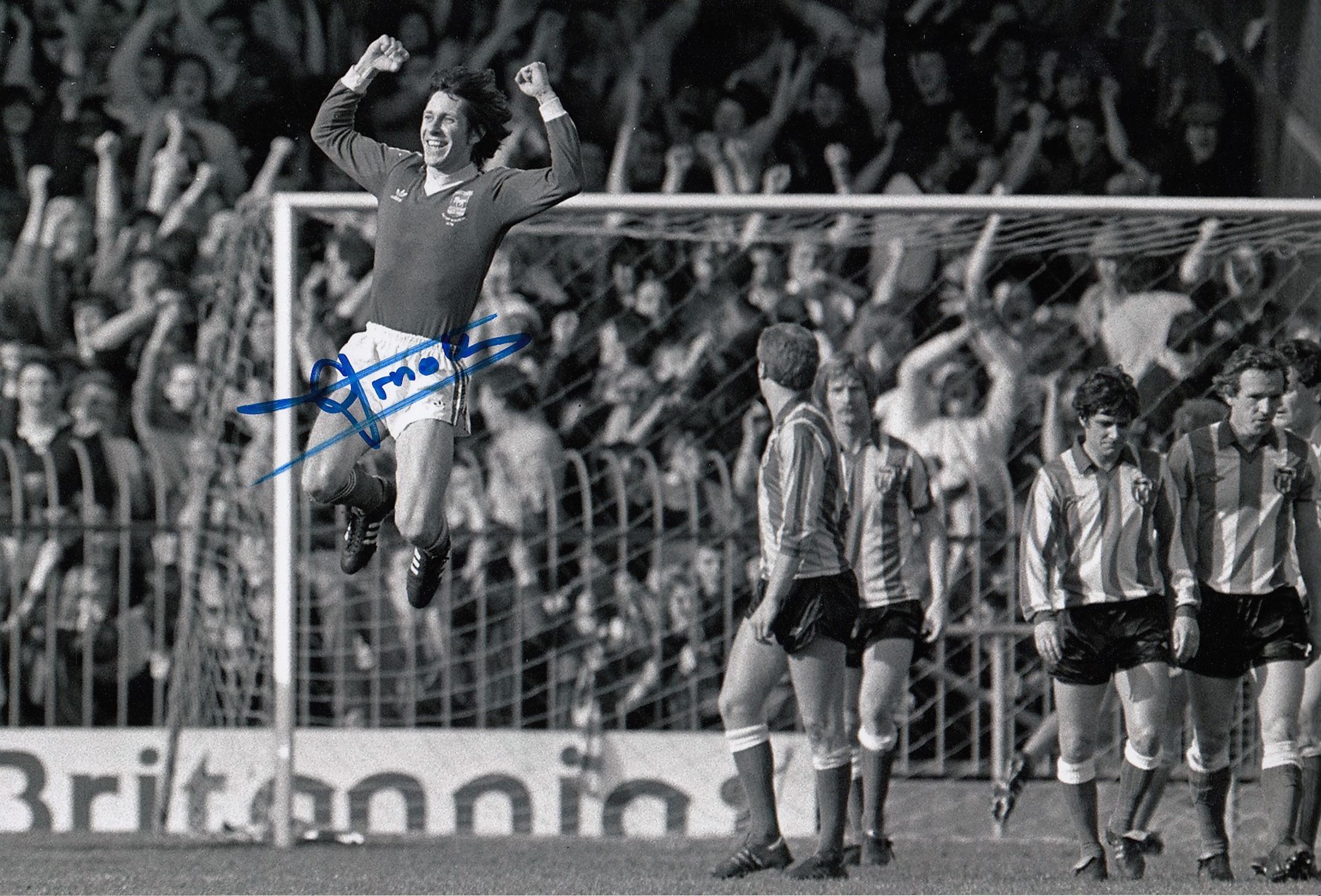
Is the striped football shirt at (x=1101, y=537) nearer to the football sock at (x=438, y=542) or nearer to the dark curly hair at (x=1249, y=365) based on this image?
the dark curly hair at (x=1249, y=365)

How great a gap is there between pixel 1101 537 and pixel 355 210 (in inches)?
150

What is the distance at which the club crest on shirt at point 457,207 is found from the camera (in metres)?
6.74

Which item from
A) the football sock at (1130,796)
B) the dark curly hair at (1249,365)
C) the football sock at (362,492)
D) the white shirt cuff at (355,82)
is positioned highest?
the white shirt cuff at (355,82)

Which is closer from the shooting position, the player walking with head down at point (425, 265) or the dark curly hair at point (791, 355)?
the player walking with head down at point (425, 265)

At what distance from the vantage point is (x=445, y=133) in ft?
22.3

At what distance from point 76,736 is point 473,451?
236cm

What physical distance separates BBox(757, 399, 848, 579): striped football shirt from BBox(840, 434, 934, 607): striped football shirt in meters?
0.69

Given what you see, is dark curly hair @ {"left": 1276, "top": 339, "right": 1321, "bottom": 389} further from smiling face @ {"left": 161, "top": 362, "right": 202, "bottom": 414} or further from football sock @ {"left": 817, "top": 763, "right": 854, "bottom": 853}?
smiling face @ {"left": 161, "top": 362, "right": 202, "bottom": 414}

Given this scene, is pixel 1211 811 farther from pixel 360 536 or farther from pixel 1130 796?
pixel 360 536

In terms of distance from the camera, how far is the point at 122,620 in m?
10.3

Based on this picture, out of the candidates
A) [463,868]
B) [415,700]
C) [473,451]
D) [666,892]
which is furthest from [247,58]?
[666,892]

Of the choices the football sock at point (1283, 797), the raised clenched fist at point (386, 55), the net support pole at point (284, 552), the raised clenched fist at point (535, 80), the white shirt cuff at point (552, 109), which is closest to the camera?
the raised clenched fist at point (535, 80)

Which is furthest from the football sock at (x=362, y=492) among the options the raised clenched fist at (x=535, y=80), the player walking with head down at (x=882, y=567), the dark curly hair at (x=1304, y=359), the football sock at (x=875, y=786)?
the dark curly hair at (x=1304, y=359)
